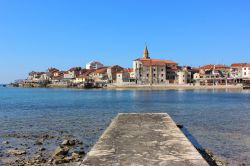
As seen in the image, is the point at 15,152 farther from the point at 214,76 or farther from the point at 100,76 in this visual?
the point at 100,76

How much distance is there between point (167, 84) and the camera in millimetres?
146375

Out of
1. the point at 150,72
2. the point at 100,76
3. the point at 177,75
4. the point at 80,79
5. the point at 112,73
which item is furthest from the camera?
the point at 80,79

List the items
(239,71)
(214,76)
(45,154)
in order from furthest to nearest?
(239,71) < (214,76) < (45,154)

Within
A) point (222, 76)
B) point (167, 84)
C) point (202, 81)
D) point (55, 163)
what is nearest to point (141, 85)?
point (167, 84)

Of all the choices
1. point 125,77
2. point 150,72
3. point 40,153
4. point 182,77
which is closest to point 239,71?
point 182,77

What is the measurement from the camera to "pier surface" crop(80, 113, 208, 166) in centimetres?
1018

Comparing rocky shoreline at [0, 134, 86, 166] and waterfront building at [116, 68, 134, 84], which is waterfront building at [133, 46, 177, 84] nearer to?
waterfront building at [116, 68, 134, 84]

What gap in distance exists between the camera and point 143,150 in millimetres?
11742

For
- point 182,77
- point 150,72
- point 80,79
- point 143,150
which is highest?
point 150,72

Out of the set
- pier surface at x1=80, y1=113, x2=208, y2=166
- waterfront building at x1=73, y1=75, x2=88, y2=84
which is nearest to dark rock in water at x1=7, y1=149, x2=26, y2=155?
pier surface at x1=80, y1=113, x2=208, y2=166

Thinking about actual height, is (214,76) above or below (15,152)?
above

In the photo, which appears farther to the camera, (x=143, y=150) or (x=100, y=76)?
(x=100, y=76)

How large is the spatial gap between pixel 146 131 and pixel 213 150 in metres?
4.46

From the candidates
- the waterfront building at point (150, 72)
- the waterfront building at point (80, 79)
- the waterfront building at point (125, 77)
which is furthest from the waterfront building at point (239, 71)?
the waterfront building at point (80, 79)
